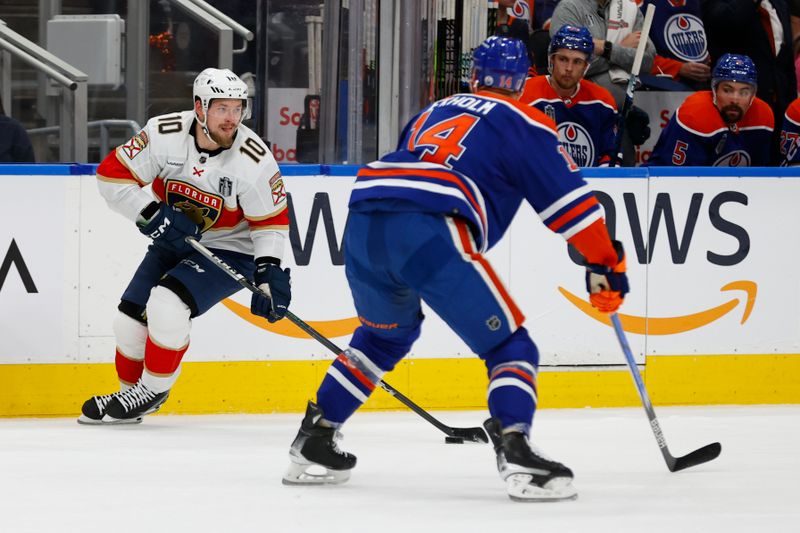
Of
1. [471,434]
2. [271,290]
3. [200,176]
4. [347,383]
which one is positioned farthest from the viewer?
[200,176]

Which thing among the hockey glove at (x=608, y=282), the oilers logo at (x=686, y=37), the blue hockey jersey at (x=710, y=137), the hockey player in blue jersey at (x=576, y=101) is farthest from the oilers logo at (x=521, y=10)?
the hockey glove at (x=608, y=282)

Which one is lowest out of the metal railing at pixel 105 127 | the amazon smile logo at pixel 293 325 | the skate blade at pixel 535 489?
the skate blade at pixel 535 489

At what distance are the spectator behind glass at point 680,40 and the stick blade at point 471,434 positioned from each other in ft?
7.49

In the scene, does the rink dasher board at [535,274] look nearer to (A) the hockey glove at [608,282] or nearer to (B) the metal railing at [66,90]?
(B) the metal railing at [66,90]

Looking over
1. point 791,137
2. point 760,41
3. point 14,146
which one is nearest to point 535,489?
point 14,146

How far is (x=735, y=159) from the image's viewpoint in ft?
17.2

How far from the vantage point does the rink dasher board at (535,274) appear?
4590mm

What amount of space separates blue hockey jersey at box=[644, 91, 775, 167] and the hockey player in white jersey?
1713mm

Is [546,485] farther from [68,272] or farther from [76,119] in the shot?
[76,119]

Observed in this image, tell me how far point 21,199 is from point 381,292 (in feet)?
6.37

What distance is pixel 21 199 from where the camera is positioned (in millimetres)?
4555

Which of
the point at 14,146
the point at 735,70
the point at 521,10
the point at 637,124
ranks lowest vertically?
the point at 14,146

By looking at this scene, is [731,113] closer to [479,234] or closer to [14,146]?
[479,234]

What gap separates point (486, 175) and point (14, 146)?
7.57ft
